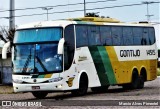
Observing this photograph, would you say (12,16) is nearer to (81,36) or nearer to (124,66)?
(124,66)

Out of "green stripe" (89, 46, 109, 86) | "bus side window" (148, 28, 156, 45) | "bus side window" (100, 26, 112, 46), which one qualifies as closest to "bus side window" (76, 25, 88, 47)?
"green stripe" (89, 46, 109, 86)

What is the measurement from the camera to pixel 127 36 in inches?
1111

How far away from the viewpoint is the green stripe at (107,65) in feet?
84.9

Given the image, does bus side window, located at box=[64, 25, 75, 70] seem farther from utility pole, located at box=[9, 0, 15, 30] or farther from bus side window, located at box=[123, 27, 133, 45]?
utility pole, located at box=[9, 0, 15, 30]

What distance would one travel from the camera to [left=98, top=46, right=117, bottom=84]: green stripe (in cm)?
2588

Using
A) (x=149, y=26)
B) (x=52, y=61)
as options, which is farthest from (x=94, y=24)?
(x=149, y=26)

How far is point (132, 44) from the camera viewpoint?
94.1 ft

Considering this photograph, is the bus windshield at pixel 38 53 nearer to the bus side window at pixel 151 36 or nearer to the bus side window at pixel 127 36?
the bus side window at pixel 127 36

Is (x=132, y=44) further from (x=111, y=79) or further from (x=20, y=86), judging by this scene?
(x=20, y=86)

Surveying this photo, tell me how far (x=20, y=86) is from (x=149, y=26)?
10.8 meters

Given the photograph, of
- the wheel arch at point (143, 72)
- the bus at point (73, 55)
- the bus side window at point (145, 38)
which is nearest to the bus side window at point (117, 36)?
the bus at point (73, 55)

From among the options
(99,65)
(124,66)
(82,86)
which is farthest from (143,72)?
(82,86)

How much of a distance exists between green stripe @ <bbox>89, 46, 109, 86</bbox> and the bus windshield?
275 centimetres

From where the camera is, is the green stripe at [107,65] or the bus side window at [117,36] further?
the bus side window at [117,36]
